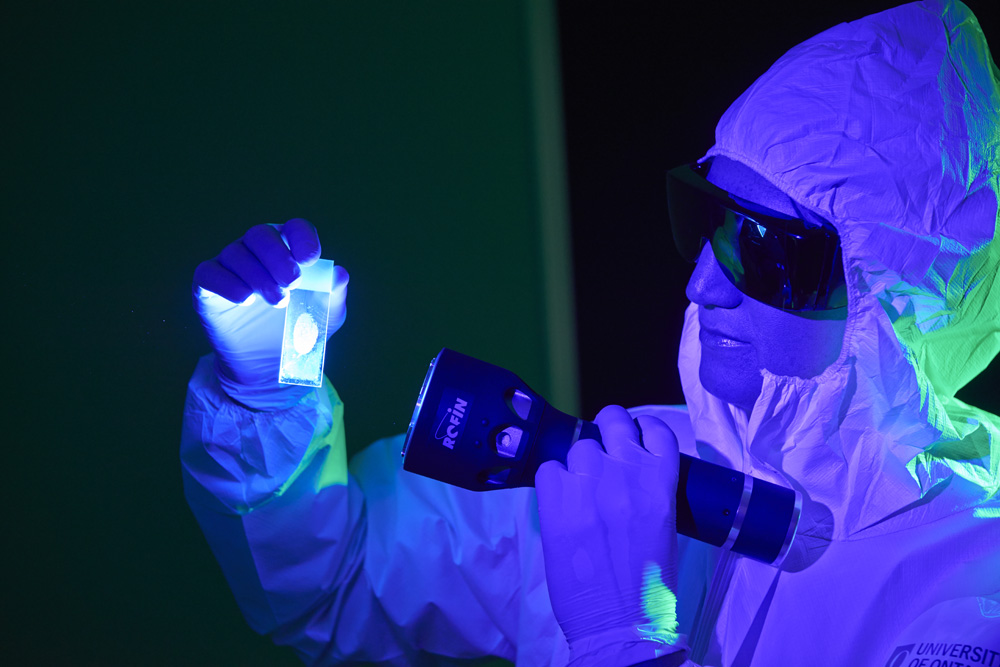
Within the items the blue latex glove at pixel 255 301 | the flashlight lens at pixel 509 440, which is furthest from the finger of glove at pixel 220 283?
the flashlight lens at pixel 509 440

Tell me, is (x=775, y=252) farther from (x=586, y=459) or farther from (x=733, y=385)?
(x=586, y=459)

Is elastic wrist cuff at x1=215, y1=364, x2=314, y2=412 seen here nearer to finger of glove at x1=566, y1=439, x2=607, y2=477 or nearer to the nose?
finger of glove at x1=566, y1=439, x2=607, y2=477

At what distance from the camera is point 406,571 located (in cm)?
113

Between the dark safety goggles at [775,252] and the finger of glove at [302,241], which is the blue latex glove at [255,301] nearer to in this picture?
the finger of glove at [302,241]

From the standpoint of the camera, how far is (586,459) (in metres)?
0.92

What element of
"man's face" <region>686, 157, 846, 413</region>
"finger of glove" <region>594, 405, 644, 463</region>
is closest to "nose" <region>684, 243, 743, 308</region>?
"man's face" <region>686, 157, 846, 413</region>

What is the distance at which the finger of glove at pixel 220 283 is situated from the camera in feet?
3.05

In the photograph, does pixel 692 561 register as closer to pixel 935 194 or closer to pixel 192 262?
pixel 935 194

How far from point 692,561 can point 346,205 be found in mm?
786

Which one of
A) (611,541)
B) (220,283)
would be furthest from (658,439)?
(220,283)

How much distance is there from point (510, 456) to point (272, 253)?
0.39 metres

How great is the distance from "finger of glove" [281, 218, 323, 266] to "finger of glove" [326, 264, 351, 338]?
0.08m

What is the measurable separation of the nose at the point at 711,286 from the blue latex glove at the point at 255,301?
1.65ft

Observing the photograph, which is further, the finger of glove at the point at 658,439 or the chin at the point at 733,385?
the chin at the point at 733,385
